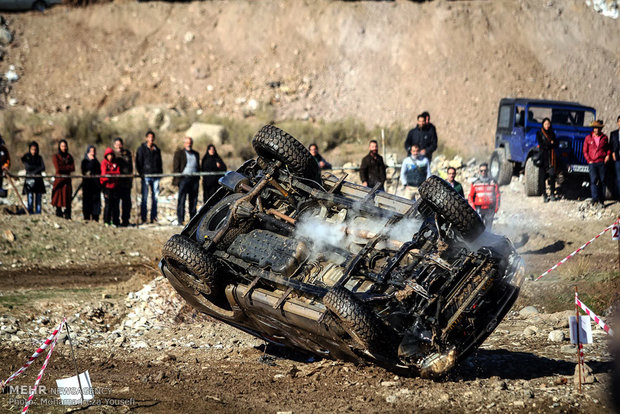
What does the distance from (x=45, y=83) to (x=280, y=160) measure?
2650 cm

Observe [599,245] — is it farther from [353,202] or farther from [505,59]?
[505,59]

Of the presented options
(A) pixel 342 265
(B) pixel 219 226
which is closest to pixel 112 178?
(B) pixel 219 226

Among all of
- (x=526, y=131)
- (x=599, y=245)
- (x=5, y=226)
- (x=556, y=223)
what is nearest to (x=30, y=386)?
(x=5, y=226)

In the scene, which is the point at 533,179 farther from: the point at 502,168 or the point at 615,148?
the point at 615,148

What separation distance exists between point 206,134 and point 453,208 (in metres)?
20.6

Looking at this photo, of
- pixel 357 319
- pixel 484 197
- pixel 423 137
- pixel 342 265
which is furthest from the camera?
pixel 423 137

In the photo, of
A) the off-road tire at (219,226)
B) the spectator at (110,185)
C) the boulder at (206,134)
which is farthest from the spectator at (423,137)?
the boulder at (206,134)

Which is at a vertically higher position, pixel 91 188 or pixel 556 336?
pixel 91 188

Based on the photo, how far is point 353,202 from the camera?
27.4 ft

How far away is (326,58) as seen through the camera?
31.8 metres

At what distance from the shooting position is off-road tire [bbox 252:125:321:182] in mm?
8664

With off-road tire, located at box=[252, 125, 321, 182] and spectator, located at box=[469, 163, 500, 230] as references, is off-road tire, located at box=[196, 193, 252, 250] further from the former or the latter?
spectator, located at box=[469, 163, 500, 230]

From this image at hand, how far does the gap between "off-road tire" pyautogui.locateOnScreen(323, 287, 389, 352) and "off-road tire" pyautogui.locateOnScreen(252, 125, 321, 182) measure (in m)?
2.29

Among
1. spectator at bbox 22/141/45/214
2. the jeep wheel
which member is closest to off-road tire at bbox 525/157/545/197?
the jeep wheel
